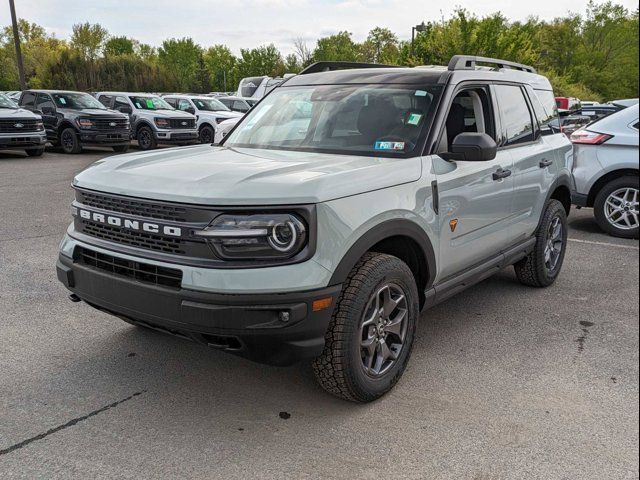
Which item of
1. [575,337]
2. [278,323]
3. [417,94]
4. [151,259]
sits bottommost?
[575,337]

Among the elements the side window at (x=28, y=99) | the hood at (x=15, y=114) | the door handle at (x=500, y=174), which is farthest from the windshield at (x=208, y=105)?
the door handle at (x=500, y=174)

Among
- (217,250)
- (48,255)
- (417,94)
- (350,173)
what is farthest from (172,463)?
(48,255)

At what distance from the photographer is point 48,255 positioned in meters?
6.28

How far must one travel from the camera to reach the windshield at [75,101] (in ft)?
59.2

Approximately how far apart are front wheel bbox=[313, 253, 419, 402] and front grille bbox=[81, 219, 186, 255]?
2.83ft

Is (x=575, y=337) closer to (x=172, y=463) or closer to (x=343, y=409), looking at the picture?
(x=343, y=409)

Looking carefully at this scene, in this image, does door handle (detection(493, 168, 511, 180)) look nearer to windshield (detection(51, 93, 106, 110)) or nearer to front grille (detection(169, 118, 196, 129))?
front grille (detection(169, 118, 196, 129))

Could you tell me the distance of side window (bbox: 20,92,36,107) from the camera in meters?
18.4

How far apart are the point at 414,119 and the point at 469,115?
589 mm

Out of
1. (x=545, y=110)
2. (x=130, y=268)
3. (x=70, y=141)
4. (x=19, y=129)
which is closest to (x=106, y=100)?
(x=70, y=141)

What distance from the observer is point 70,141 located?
58.8 feet

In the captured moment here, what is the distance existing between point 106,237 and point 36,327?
157cm

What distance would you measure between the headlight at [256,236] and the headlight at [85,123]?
16175 millimetres

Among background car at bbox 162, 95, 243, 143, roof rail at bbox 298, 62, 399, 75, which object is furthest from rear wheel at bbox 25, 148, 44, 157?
roof rail at bbox 298, 62, 399, 75
